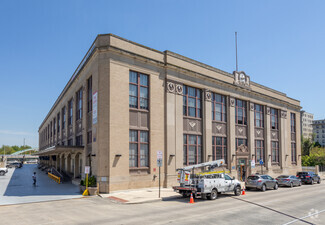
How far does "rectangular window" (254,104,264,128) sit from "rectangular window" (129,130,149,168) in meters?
20.9

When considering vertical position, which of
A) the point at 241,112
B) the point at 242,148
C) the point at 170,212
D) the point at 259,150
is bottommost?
the point at 170,212

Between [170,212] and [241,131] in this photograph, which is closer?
[170,212]

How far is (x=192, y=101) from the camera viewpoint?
30734 millimetres

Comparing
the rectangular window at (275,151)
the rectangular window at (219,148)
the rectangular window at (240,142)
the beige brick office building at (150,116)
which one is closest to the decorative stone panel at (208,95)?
the beige brick office building at (150,116)

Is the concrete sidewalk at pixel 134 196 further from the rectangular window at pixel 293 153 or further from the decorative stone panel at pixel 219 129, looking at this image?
the rectangular window at pixel 293 153

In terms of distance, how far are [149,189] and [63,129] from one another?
72.0 feet

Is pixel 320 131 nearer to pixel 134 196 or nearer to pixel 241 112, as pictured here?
pixel 241 112

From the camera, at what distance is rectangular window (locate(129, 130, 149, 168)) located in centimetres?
2475

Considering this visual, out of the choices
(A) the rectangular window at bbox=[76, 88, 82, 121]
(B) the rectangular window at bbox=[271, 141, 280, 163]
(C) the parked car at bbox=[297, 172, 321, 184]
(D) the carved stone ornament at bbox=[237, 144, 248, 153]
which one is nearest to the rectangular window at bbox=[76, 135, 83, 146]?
→ (A) the rectangular window at bbox=[76, 88, 82, 121]

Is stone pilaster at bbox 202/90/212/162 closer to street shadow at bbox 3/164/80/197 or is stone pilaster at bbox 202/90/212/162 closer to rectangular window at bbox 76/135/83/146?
rectangular window at bbox 76/135/83/146

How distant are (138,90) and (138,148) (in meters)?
5.32

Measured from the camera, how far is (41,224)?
12.7 meters

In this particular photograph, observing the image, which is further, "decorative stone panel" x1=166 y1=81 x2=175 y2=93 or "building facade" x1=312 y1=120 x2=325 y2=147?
"building facade" x1=312 y1=120 x2=325 y2=147

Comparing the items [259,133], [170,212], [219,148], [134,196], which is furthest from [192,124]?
[170,212]
